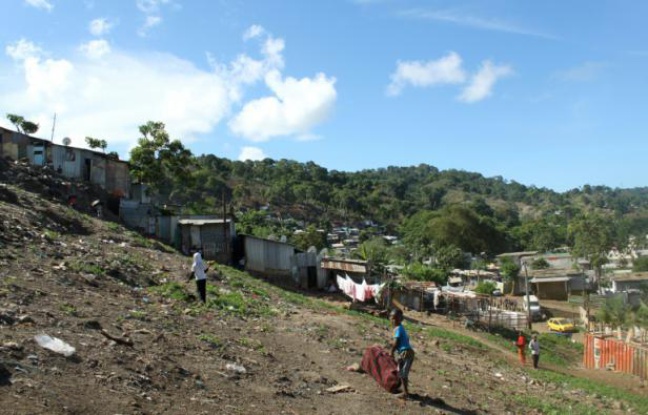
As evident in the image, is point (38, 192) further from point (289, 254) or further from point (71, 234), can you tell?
point (289, 254)

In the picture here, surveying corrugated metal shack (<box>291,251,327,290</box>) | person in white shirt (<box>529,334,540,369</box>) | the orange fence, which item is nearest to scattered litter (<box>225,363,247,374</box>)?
person in white shirt (<box>529,334,540,369</box>)

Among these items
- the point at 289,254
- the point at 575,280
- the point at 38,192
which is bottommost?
the point at 575,280

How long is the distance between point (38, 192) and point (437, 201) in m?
131

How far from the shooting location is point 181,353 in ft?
27.2

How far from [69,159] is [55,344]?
2387cm

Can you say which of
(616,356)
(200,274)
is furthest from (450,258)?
(200,274)

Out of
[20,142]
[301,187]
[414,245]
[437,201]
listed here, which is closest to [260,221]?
[414,245]

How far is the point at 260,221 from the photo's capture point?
2731 inches

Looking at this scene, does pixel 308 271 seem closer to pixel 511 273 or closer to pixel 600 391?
pixel 600 391

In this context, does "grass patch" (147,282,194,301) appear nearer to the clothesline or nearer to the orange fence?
the clothesline

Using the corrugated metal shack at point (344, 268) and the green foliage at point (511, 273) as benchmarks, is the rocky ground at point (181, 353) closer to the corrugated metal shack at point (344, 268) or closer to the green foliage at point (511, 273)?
the corrugated metal shack at point (344, 268)

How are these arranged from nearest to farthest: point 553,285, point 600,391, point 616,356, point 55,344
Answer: point 55,344 < point 600,391 < point 616,356 < point 553,285

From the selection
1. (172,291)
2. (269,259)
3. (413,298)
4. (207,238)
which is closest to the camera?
(172,291)

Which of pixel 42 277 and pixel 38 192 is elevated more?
pixel 38 192
